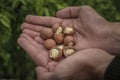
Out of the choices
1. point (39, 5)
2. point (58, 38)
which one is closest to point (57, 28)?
point (58, 38)

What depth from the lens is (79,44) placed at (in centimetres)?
236

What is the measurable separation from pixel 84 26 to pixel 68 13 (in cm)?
14

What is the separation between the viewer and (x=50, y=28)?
8.14ft

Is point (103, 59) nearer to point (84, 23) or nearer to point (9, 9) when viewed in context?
point (84, 23)

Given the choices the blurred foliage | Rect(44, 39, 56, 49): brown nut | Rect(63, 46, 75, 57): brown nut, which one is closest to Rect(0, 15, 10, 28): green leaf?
the blurred foliage

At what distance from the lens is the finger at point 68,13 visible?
96.3 inches

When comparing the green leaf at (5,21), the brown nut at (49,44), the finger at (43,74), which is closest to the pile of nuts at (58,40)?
the brown nut at (49,44)

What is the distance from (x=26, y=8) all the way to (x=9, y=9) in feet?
0.32

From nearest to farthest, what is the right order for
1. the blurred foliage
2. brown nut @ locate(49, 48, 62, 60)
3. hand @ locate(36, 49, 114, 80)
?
hand @ locate(36, 49, 114, 80)
brown nut @ locate(49, 48, 62, 60)
the blurred foliage

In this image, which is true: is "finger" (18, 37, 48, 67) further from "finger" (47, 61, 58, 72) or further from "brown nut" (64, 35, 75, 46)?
"brown nut" (64, 35, 75, 46)

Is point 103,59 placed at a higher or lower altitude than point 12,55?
higher

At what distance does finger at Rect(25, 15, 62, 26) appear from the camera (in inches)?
97.2

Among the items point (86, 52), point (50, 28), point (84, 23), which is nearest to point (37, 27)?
point (50, 28)

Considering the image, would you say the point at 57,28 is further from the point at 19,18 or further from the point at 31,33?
the point at 19,18
